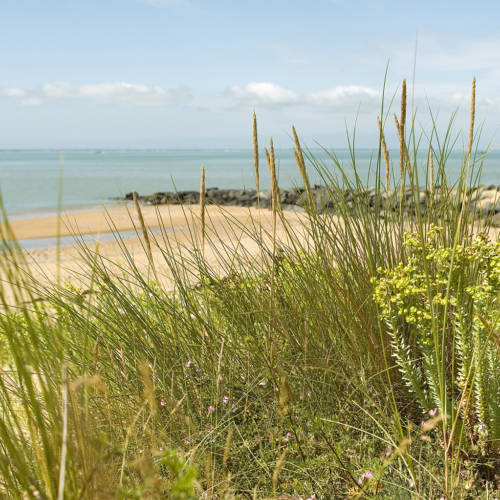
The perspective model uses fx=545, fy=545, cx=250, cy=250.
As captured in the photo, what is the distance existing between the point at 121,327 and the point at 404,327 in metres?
1.22

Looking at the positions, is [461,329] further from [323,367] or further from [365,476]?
[365,476]

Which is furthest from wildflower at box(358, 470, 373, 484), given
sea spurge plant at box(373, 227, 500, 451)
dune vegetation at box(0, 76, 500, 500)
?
sea spurge plant at box(373, 227, 500, 451)

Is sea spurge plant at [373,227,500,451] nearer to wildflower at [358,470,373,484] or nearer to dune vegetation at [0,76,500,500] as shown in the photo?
dune vegetation at [0,76,500,500]

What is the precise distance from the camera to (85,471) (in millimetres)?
1216

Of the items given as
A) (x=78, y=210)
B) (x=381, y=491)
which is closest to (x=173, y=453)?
(x=381, y=491)

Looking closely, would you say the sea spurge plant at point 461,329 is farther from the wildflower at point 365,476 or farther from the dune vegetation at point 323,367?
the wildflower at point 365,476

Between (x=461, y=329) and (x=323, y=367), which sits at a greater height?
(x=461, y=329)

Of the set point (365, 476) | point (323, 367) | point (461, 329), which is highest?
point (461, 329)

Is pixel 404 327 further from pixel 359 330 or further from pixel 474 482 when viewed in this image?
pixel 474 482

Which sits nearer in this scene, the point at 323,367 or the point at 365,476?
the point at 365,476

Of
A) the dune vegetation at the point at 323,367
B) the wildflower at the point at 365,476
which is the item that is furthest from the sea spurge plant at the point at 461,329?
the wildflower at the point at 365,476

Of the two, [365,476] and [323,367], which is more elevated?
[323,367]

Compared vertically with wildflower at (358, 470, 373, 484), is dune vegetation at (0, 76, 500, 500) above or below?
above

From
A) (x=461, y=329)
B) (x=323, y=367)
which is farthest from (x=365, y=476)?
(x=461, y=329)
